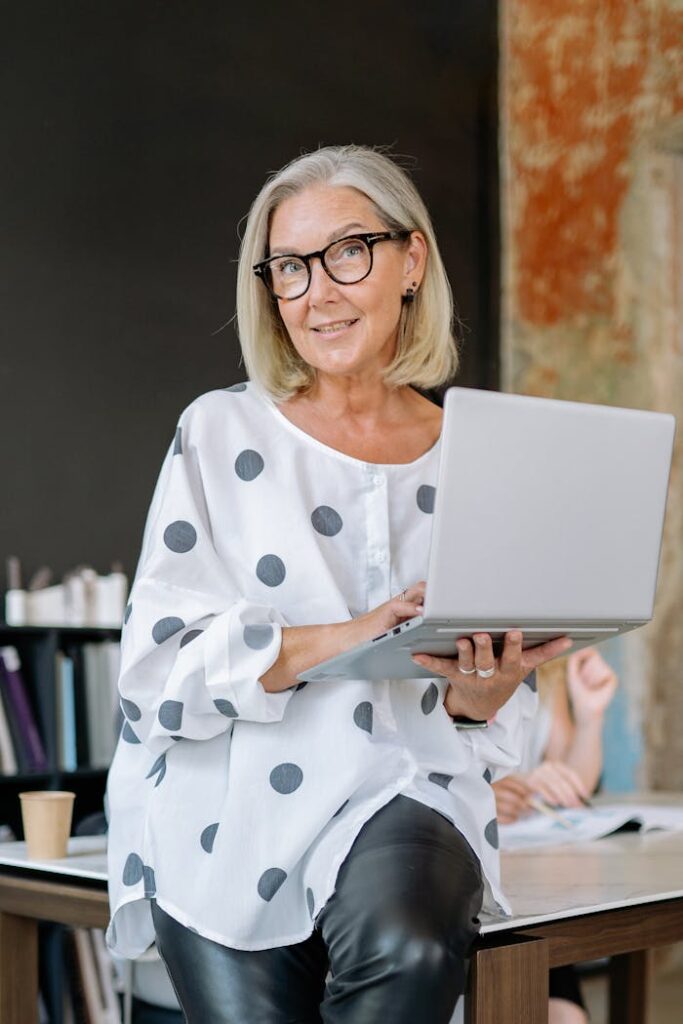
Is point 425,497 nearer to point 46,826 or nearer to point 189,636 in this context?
point 189,636

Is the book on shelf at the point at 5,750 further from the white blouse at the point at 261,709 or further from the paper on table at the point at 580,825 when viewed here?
the white blouse at the point at 261,709

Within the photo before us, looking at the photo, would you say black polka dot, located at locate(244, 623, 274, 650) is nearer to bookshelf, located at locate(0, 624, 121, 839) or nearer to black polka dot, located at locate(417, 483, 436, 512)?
black polka dot, located at locate(417, 483, 436, 512)

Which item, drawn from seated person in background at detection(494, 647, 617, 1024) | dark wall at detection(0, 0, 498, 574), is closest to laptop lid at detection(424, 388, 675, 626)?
seated person in background at detection(494, 647, 617, 1024)

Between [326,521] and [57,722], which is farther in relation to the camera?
[57,722]

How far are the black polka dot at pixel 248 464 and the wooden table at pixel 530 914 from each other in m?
0.57

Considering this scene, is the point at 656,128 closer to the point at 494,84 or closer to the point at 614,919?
the point at 494,84

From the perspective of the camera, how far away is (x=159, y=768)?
5.27 ft

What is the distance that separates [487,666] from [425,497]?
13.2 inches

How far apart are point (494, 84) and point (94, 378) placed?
220cm

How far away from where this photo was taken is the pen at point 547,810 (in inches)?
96.0

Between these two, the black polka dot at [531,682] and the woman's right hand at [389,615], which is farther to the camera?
the black polka dot at [531,682]

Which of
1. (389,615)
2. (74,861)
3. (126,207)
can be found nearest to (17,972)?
(74,861)

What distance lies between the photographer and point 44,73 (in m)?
3.96

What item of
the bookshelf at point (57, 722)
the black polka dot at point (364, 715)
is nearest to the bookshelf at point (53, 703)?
the bookshelf at point (57, 722)
